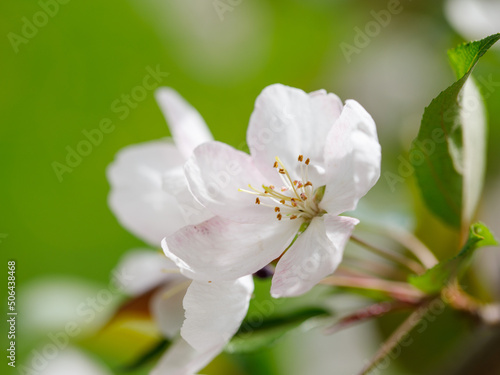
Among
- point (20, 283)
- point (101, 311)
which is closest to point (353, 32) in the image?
point (101, 311)

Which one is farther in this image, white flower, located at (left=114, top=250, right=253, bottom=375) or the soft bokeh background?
the soft bokeh background

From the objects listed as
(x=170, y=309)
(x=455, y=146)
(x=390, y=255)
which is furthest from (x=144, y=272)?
(x=455, y=146)

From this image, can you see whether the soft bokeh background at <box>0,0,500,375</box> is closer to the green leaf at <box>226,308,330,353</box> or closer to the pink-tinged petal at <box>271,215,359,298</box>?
the green leaf at <box>226,308,330,353</box>

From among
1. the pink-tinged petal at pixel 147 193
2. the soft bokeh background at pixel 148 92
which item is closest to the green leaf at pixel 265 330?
the pink-tinged petal at pixel 147 193

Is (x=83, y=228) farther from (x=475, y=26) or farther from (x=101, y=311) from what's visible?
(x=475, y=26)

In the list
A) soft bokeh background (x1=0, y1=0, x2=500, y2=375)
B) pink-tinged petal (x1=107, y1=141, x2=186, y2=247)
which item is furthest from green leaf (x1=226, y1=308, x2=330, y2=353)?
soft bokeh background (x1=0, y1=0, x2=500, y2=375)

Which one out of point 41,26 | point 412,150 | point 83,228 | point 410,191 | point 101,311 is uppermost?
point 41,26

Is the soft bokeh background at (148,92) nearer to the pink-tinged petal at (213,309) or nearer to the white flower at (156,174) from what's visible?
the white flower at (156,174)
